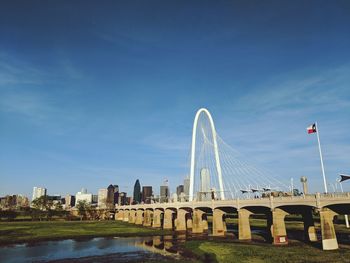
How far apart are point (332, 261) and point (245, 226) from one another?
28.1 m

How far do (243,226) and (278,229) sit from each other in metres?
9.69

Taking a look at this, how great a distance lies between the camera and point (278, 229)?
57.8 meters

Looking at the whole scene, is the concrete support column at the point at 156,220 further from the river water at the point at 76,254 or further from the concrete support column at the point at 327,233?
the concrete support column at the point at 327,233

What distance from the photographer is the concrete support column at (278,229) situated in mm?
56803

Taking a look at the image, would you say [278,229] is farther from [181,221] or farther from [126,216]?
[126,216]

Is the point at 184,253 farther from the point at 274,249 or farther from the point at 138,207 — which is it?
the point at 138,207

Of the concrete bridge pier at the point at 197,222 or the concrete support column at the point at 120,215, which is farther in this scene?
the concrete support column at the point at 120,215

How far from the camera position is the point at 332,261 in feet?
128

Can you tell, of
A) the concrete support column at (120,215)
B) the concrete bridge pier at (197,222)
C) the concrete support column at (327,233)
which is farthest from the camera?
the concrete support column at (120,215)

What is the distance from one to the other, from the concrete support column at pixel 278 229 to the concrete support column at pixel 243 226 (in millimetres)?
8496

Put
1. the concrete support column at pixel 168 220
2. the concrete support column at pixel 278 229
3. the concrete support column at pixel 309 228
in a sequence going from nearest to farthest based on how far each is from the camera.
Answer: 1. the concrete support column at pixel 278 229
2. the concrete support column at pixel 309 228
3. the concrete support column at pixel 168 220

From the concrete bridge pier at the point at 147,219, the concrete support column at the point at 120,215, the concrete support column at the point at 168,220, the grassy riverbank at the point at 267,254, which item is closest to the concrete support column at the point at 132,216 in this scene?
the concrete bridge pier at the point at 147,219

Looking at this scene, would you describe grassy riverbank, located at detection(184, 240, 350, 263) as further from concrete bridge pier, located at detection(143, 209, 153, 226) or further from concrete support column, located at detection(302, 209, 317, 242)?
concrete bridge pier, located at detection(143, 209, 153, 226)

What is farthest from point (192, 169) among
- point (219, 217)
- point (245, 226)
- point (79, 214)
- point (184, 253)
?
point (79, 214)
